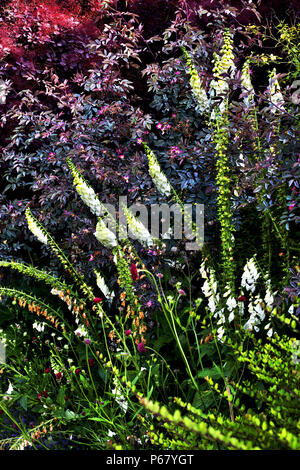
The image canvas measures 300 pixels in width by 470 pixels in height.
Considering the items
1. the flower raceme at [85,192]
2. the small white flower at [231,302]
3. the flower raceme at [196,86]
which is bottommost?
the small white flower at [231,302]

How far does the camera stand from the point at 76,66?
381 centimetres

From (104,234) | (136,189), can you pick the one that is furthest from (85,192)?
(136,189)

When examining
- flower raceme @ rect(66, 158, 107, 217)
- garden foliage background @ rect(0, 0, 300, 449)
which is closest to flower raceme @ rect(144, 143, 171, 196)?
garden foliage background @ rect(0, 0, 300, 449)

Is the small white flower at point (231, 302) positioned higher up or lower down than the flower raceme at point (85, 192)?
lower down

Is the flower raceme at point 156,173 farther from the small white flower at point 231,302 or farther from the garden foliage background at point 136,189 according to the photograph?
the small white flower at point 231,302

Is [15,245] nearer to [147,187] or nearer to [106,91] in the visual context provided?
[147,187]

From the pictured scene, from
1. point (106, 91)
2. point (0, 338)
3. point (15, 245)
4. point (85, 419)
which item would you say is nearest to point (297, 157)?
point (106, 91)

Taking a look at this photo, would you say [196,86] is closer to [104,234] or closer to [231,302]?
[104,234]

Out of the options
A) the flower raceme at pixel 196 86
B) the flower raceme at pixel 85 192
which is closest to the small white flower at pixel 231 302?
the flower raceme at pixel 85 192

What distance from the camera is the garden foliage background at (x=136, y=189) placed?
98.6 inches

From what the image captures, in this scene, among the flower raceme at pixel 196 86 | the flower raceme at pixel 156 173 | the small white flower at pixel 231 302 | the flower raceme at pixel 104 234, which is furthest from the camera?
the flower raceme at pixel 196 86

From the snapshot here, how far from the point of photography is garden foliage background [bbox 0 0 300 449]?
2504mm

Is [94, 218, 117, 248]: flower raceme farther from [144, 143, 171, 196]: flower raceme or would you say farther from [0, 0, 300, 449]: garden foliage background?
[144, 143, 171, 196]: flower raceme

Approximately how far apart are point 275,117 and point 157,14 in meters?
1.98
